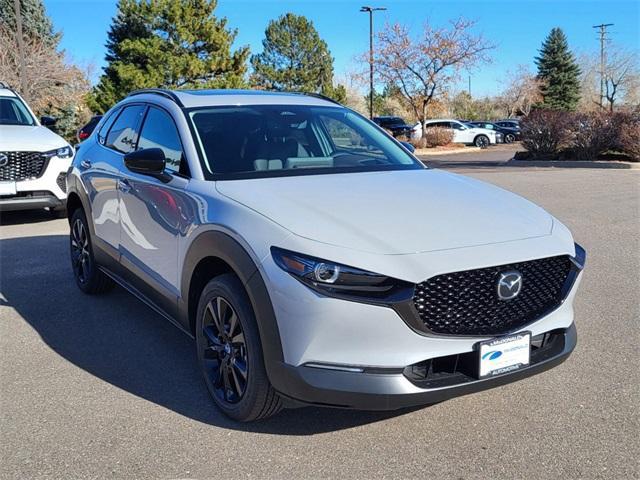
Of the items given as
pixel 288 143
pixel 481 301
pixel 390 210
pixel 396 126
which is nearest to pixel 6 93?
pixel 288 143

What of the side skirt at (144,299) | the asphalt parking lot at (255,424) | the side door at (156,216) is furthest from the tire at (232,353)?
the side door at (156,216)

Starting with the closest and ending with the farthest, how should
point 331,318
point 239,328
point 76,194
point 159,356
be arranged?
point 331,318 → point 239,328 → point 159,356 → point 76,194

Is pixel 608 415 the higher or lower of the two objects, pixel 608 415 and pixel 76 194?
the lower

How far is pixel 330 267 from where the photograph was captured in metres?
2.63

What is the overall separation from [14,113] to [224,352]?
318 inches

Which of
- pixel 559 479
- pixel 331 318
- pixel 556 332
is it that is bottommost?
pixel 559 479

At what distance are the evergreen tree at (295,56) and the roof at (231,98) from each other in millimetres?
42985

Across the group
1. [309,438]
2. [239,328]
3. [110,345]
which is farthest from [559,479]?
[110,345]

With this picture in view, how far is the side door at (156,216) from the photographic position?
3657 millimetres

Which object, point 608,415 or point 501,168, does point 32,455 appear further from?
point 501,168

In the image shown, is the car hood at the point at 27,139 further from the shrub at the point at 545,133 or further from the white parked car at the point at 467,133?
the white parked car at the point at 467,133

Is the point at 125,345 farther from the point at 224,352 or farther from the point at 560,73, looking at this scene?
the point at 560,73

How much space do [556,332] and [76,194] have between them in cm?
424

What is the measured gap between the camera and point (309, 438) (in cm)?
309
